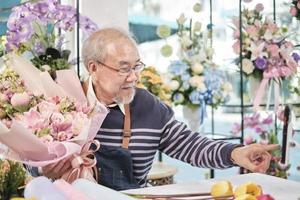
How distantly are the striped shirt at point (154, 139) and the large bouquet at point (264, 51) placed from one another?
41.7 inches

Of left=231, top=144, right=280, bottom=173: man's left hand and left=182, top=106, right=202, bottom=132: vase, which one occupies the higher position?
left=231, top=144, right=280, bottom=173: man's left hand

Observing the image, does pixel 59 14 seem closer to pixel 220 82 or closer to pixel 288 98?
pixel 220 82

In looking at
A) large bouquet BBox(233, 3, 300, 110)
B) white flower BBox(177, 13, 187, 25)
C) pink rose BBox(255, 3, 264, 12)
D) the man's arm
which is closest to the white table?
the man's arm

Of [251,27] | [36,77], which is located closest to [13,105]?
[36,77]

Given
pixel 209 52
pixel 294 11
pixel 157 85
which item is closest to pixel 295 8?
pixel 294 11

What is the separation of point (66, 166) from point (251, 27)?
6.42 feet

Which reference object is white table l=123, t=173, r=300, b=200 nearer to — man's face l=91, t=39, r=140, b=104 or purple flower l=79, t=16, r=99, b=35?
man's face l=91, t=39, r=140, b=104

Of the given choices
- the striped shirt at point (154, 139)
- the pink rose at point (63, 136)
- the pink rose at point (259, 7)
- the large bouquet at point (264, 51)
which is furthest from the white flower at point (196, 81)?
the pink rose at point (63, 136)

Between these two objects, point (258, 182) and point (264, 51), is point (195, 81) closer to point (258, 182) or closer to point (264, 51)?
point (264, 51)

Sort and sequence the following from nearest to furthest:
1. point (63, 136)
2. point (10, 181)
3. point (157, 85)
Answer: point (10, 181) < point (63, 136) < point (157, 85)

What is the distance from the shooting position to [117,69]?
1.91 m

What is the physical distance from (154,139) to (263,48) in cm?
122

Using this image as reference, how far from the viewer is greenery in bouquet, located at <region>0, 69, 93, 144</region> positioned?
50.1 inches

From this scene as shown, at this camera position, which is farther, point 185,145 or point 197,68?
point 197,68
